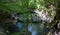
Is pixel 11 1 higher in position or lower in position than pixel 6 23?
higher

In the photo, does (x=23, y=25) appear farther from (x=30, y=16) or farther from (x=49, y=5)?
(x=49, y=5)

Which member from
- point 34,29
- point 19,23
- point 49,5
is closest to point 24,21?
point 19,23

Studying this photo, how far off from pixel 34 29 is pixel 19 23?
56.8 inches

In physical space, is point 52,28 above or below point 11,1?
below

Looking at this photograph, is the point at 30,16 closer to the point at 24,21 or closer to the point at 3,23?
the point at 24,21

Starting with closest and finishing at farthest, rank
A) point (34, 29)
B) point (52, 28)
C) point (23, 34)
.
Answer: point (52, 28) → point (23, 34) → point (34, 29)

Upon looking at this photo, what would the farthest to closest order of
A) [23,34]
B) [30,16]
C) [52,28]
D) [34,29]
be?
[30,16] < [34,29] < [23,34] < [52,28]

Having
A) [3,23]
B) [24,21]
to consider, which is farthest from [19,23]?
[3,23]

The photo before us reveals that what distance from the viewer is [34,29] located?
11453mm

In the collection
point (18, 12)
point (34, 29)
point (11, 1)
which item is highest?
point (11, 1)

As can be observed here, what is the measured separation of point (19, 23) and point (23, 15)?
2.23 ft

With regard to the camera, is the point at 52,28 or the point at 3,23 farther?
the point at 3,23

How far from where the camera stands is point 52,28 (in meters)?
8.69

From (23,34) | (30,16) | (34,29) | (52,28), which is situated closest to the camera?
(52,28)
